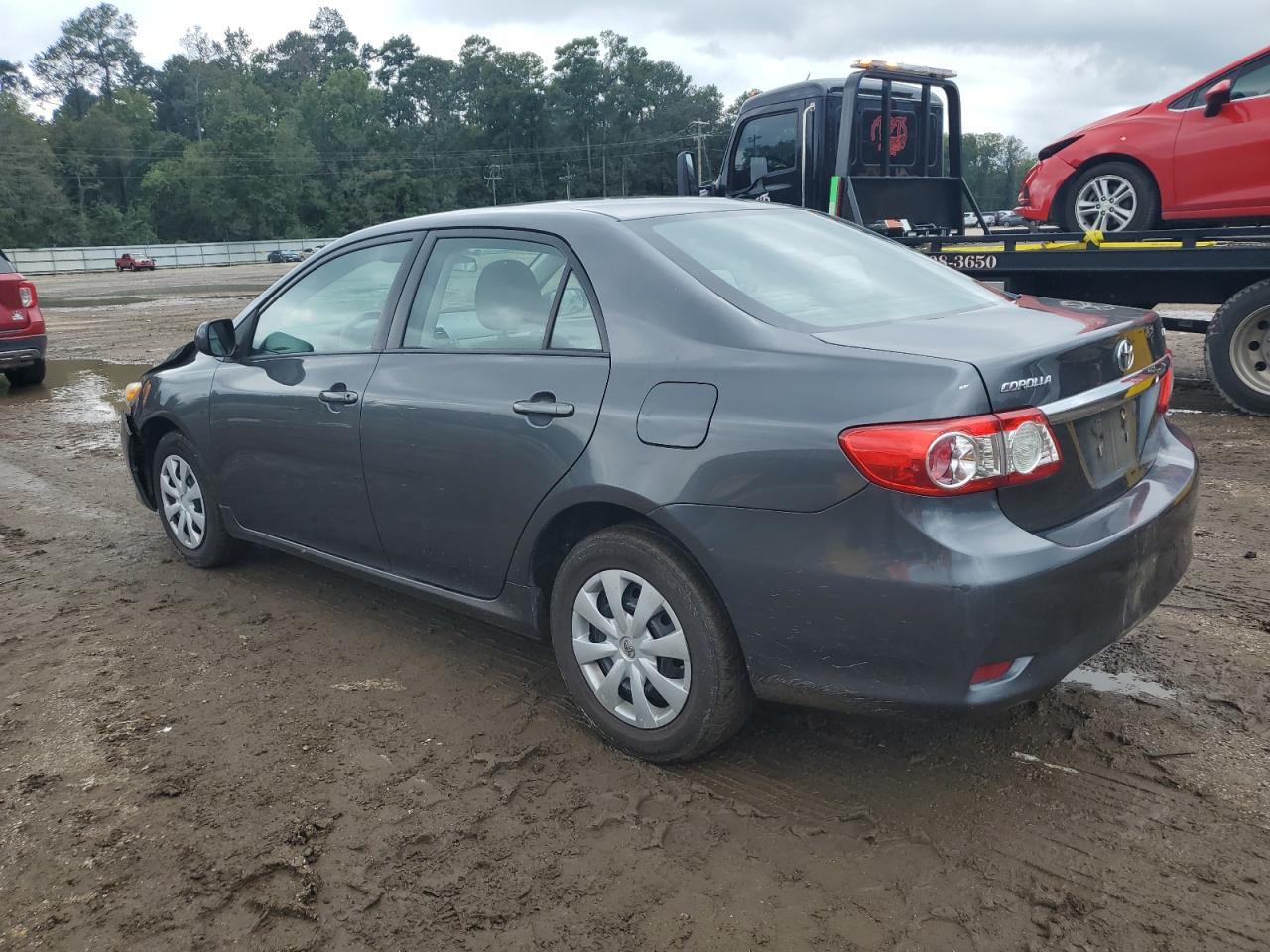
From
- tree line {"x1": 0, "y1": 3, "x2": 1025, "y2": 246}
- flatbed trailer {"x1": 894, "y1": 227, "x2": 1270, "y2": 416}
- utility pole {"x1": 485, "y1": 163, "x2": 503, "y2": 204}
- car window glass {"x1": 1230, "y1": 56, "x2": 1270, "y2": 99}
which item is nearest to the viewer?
flatbed trailer {"x1": 894, "y1": 227, "x2": 1270, "y2": 416}

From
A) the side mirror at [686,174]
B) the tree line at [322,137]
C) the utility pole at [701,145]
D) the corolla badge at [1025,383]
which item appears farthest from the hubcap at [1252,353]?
the tree line at [322,137]

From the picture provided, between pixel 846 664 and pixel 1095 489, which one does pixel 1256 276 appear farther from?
pixel 846 664

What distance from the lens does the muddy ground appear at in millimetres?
2521

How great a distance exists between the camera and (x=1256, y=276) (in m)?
7.39

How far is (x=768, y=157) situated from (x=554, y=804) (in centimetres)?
901

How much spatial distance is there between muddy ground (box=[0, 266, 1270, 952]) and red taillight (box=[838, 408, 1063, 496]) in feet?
3.13

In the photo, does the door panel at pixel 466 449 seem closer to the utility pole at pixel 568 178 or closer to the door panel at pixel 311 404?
the door panel at pixel 311 404

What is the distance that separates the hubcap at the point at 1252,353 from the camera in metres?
7.41

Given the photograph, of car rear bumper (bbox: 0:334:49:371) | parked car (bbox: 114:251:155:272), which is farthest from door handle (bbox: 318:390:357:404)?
parked car (bbox: 114:251:155:272)

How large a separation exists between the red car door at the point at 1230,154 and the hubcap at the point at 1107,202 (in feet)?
1.35

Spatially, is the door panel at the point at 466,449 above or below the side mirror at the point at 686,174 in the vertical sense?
below

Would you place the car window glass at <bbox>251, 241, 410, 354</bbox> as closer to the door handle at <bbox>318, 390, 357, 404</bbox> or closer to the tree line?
the door handle at <bbox>318, 390, 357, 404</bbox>

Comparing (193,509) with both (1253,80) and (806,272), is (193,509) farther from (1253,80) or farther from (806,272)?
(1253,80)

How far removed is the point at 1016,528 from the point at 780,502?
57cm
